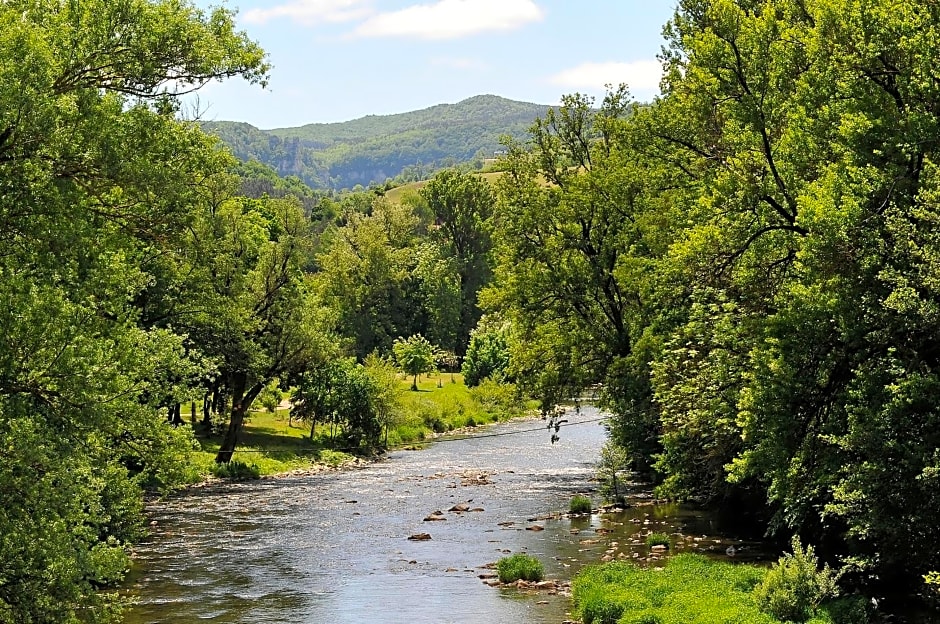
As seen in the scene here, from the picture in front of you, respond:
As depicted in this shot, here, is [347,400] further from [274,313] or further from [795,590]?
[795,590]

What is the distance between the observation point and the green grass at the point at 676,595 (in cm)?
1831

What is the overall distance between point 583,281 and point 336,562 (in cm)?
1658

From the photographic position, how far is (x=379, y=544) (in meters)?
29.8

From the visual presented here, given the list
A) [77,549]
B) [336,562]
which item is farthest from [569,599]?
[77,549]

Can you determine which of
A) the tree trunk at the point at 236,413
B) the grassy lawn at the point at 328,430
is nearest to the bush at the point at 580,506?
the grassy lawn at the point at 328,430

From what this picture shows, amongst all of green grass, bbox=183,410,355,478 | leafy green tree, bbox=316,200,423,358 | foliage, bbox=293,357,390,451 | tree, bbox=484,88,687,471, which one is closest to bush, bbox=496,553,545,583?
tree, bbox=484,88,687,471

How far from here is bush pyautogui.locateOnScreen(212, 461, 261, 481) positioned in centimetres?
4525

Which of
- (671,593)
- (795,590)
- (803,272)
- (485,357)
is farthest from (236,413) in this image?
(803,272)

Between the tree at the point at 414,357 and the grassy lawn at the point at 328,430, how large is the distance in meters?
1.23

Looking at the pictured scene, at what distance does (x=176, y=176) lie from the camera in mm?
17203

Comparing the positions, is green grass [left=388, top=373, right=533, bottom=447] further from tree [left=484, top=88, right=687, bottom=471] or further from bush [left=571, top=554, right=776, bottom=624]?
bush [left=571, top=554, right=776, bottom=624]

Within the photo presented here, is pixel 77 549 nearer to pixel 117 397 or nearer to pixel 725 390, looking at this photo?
pixel 117 397

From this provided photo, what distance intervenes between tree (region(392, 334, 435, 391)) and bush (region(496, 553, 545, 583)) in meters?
52.8

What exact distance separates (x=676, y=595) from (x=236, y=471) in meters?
30.2
